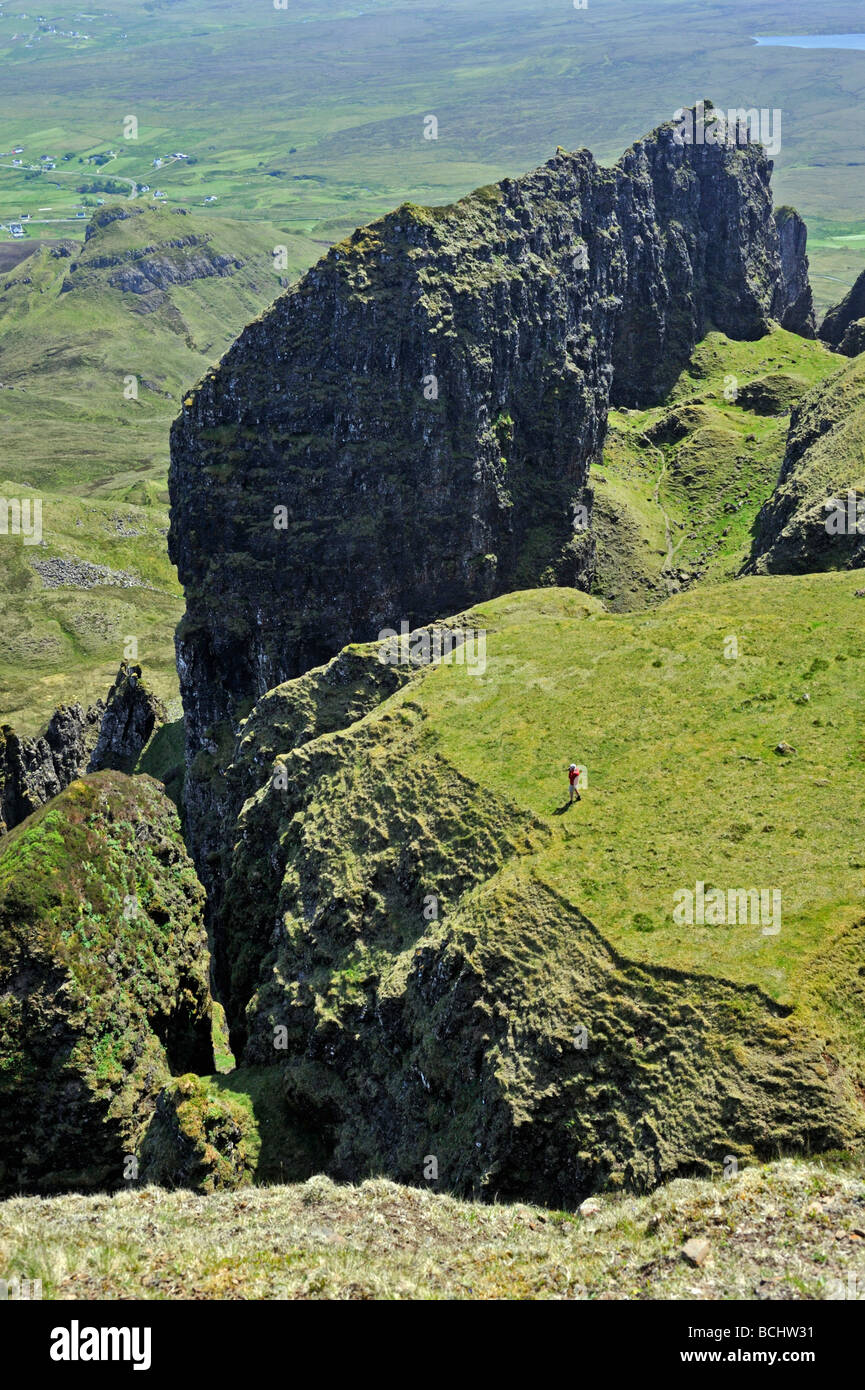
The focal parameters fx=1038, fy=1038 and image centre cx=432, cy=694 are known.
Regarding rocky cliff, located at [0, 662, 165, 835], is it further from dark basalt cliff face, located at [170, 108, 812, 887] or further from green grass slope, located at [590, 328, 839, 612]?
green grass slope, located at [590, 328, 839, 612]

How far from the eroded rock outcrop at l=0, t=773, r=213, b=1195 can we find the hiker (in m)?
27.7

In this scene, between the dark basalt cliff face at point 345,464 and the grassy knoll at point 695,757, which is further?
the dark basalt cliff face at point 345,464

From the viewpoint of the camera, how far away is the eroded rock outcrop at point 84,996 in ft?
173

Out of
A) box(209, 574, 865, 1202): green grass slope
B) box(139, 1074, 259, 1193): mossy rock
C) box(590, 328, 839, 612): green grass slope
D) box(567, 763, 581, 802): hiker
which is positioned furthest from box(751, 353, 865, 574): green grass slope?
box(139, 1074, 259, 1193): mossy rock

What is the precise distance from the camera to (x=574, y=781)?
52.4 metres

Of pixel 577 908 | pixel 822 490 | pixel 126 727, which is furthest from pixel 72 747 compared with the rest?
pixel 577 908

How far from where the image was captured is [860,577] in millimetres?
69000

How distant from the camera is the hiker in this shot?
5197 centimetres

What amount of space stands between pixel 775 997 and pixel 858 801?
11939 mm

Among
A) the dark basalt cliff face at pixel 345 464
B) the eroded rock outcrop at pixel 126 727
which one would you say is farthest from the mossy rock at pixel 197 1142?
the eroded rock outcrop at pixel 126 727

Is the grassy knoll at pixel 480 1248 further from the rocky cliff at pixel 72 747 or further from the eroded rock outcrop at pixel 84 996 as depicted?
the rocky cliff at pixel 72 747

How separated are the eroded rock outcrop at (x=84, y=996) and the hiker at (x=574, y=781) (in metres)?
27.7

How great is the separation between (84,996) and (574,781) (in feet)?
92.4
